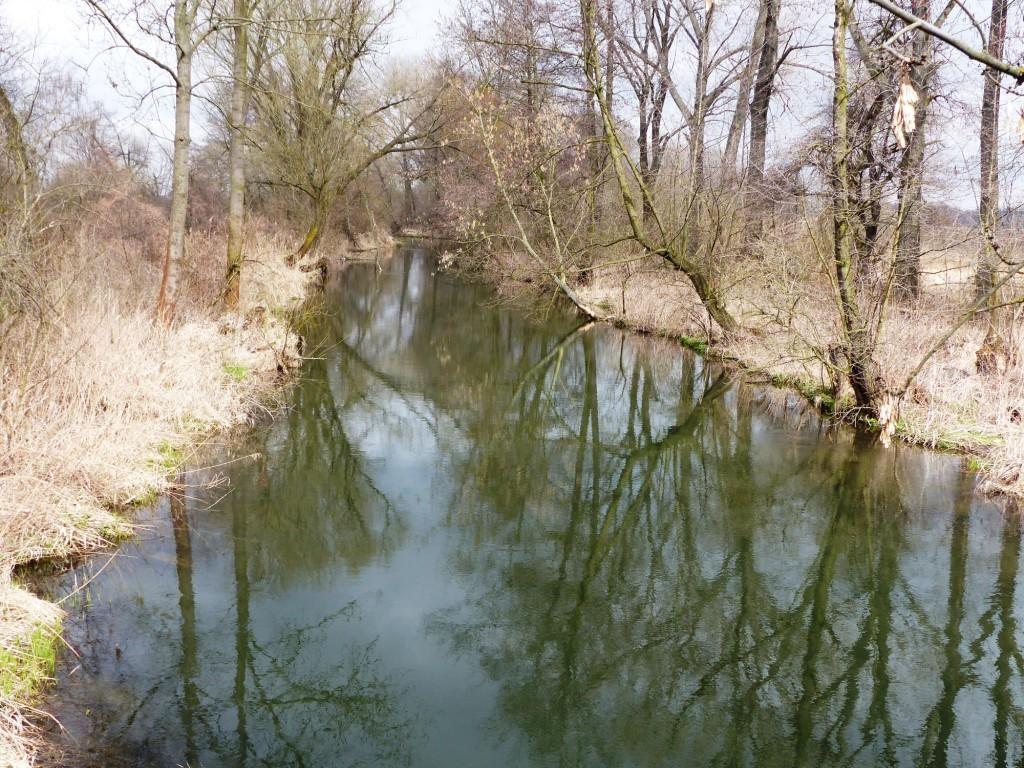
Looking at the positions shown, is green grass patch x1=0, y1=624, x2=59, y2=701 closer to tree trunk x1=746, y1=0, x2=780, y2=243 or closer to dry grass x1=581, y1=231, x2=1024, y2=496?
dry grass x1=581, y1=231, x2=1024, y2=496

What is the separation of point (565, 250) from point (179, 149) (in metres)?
8.40

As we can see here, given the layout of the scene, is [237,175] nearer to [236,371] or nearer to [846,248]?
[236,371]

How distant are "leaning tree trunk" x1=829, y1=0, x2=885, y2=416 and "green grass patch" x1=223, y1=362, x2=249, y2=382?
7025 mm

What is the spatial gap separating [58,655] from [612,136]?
33.3 ft

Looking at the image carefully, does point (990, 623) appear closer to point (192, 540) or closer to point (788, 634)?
point (788, 634)

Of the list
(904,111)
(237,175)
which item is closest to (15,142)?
(237,175)

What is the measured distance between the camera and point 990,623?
5.24 meters

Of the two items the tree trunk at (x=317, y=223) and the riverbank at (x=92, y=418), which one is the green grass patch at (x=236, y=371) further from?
the tree trunk at (x=317, y=223)

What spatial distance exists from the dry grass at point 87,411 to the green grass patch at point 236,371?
0.9 inches

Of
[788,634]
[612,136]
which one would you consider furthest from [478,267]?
[788,634]

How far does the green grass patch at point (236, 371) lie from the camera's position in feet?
32.0

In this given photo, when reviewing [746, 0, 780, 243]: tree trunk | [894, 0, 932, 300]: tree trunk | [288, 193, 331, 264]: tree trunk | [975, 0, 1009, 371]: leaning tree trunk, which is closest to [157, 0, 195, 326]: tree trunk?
[894, 0, 932, 300]: tree trunk

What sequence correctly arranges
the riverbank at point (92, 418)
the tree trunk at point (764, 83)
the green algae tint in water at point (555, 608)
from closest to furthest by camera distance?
the green algae tint in water at point (555, 608), the riverbank at point (92, 418), the tree trunk at point (764, 83)

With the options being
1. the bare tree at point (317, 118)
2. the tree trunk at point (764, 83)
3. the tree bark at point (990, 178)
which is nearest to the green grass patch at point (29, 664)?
the tree bark at point (990, 178)
